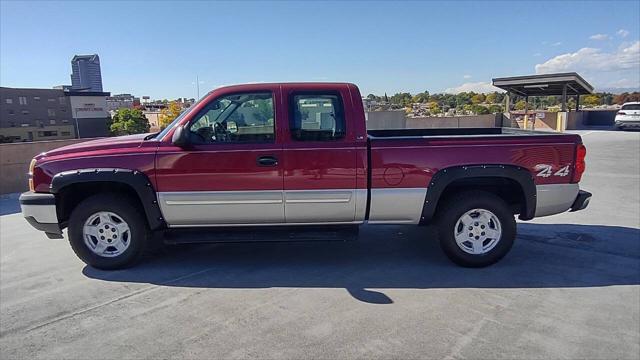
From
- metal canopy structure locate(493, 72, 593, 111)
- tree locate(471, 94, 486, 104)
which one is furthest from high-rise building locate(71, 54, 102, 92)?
metal canopy structure locate(493, 72, 593, 111)

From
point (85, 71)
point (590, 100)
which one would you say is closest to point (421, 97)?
point (590, 100)

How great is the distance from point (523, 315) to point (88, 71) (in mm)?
159742

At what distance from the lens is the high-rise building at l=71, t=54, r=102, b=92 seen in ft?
436

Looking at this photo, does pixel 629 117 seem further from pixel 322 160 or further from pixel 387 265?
pixel 322 160

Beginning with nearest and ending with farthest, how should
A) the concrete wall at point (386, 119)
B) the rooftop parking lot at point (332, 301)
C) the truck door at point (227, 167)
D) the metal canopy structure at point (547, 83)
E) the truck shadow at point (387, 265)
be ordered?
the rooftop parking lot at point (332, 301) → the truck shadow at point (387, 265) → the truck door at point (227, 167) → the concrete wall at point (386, 119) → the metal canopy structure at point (547, 83)

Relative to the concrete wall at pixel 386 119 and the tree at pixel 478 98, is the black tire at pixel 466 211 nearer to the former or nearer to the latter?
the concrete wall at pixel 386 119

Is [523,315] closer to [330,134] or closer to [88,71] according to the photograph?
[330,134]

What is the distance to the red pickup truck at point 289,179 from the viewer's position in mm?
4191

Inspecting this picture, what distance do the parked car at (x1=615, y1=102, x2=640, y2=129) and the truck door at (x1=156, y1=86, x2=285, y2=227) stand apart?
2832cm

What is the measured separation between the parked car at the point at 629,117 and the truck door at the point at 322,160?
27.7 m

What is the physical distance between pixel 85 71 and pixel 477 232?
158095 millimetres

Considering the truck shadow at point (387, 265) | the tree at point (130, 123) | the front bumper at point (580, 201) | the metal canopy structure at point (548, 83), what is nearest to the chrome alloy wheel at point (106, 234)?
the truck shadow at point (387, 265)

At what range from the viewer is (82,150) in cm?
433

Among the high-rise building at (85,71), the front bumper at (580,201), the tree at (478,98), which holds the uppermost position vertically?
the high-rise building at (85,71)
